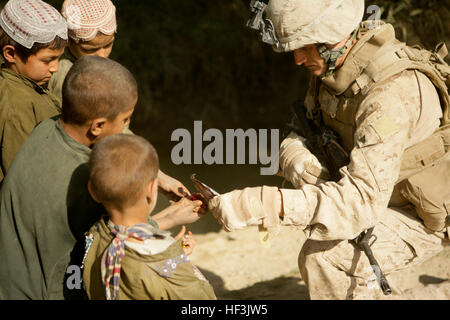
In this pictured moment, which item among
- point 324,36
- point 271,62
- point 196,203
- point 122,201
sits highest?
point 324,36

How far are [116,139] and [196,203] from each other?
84cm

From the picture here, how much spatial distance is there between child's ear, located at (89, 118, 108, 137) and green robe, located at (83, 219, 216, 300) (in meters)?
0.41

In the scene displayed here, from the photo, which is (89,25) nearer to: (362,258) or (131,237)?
Result: (131,237)

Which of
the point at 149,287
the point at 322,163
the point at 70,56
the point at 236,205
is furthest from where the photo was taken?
the point at 70,56

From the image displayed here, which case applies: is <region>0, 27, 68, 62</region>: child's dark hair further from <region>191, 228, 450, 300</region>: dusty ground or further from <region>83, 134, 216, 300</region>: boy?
<region>191, 228, 450, 300</region>: dusty ground

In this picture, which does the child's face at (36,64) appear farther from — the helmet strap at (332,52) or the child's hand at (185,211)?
the helmet strap at (332,52)

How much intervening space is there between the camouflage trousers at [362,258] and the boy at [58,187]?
55.2 inches

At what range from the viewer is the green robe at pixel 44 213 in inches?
111

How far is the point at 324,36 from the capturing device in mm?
3379

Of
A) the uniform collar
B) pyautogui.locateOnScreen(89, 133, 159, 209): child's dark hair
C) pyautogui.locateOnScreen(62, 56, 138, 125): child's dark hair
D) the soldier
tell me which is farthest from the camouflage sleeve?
pyautogui.locateOnScreen(62, 56, 138, 125): child's dark hair

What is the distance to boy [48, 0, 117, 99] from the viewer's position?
376 cm

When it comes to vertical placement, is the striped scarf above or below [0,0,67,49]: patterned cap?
below

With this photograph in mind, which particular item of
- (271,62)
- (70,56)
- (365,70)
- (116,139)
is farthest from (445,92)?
(271,62)

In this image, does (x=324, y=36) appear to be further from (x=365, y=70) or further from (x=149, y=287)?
(x=149, y=287)
